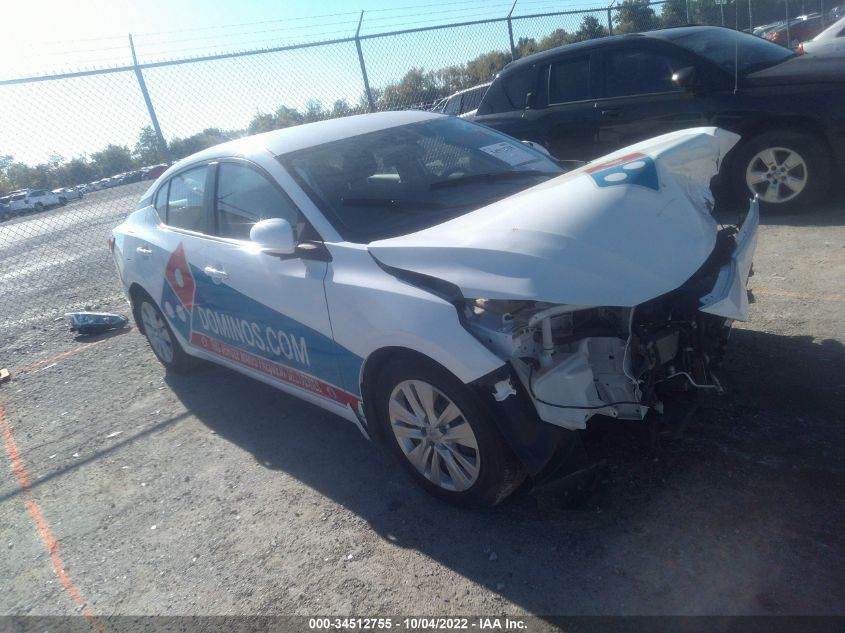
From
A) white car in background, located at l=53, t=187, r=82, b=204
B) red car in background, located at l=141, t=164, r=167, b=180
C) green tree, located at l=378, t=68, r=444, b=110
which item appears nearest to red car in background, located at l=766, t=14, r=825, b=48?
green tree, located at l=378, t=68, r=444, b=110

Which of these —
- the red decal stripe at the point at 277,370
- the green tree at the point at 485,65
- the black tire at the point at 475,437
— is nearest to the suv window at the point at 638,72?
the red decal stripe at the point at 277,370

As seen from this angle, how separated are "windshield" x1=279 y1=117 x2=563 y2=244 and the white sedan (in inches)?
0.5

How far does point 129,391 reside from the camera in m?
5.54

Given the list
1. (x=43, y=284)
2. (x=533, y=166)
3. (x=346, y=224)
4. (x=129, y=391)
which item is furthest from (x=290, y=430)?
(x=43, y=284)

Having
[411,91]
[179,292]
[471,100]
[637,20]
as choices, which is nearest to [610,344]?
[179,292]

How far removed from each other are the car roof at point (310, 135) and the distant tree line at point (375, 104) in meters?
5.17

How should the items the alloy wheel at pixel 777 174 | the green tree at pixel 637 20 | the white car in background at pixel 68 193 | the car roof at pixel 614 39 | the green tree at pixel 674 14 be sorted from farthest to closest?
the green tree at pixel 674 14 → the green tree at pixel 637 20 → the white car in background at pixel 68 193 → the car roof at pixel 614 39 → the alloy wheel at pixel 777 174

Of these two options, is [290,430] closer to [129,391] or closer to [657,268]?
[129,391]

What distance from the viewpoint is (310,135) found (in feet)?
13.7

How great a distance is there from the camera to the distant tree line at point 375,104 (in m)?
9.70

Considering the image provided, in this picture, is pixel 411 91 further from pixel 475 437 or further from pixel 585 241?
pixel 475 437

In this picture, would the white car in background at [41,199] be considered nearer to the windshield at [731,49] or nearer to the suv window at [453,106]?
the suv window at [453,106]

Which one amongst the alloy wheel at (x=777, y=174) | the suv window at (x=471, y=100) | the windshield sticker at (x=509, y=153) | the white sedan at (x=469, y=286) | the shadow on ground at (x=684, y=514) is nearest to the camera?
the shadow on ground at (x=684, y=514)

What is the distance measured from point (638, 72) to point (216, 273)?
5.20 meters
